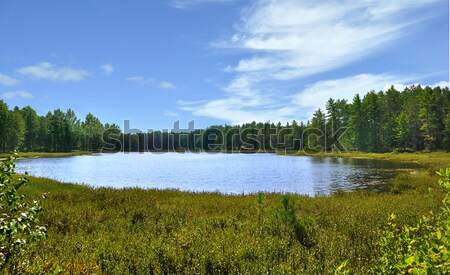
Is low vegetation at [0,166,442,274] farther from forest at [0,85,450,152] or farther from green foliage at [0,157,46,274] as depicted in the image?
forest at [0,85,450,152]

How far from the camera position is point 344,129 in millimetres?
121562

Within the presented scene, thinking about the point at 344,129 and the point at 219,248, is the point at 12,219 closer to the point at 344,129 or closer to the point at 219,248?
the point at 219,248

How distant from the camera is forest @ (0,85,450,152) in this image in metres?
89.2

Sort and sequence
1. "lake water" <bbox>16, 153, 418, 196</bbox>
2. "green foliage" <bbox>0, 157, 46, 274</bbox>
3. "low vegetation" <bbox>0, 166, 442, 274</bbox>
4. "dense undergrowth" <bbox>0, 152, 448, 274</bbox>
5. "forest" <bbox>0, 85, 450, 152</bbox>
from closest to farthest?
"green foliage" <bbox>0, 157, 46, 274</bbox>
"dense undergrowth" <bbox>0, 152, 448, 274</bbox>
"low vegetation" <bbox>0, 166, 442, 274</bbox>
"lake water" <bbox>16, 153, 418, 196</bbox>
"forest" <bbox>0, 85, 450, 152</bbox>

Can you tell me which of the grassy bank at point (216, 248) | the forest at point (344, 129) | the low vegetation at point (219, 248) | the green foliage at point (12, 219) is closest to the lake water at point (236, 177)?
the grassy bank at point (216, 248)

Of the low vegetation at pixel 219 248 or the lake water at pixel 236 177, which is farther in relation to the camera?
the lake water at pixel 236 177

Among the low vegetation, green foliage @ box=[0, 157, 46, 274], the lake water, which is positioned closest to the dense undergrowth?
the low vegetation

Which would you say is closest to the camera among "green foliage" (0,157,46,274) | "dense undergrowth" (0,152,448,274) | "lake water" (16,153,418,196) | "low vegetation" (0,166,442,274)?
"green foliage" (0,157,46,274)

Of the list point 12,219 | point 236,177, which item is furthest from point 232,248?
point 236,177

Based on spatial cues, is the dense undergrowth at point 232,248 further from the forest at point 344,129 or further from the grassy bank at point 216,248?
the forest at point 344,129

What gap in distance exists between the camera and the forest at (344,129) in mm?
89250

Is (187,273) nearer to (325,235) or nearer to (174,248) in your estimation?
(174,248)

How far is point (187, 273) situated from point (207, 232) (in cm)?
338

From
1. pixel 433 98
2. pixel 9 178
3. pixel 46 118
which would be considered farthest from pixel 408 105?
pixel 46 118
